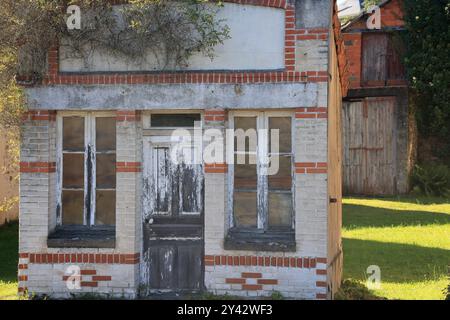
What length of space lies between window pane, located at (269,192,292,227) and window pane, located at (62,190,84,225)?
2786 mm

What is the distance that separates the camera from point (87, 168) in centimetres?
1046

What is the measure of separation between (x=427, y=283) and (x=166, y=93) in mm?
6119

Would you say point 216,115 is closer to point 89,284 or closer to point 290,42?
point 290,42

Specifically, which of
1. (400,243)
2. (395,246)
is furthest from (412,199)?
(395,246)

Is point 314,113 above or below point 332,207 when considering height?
above

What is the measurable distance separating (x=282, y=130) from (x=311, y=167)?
0.72m

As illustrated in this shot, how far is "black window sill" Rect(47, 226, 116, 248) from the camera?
33.2ft

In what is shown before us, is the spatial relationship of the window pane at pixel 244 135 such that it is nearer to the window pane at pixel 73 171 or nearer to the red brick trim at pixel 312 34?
the red brick trim at pixel 312 34

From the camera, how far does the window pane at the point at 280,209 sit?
10.1m

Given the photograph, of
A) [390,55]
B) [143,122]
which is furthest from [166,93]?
[390,55]

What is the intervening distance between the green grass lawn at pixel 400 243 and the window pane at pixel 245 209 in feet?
9.61

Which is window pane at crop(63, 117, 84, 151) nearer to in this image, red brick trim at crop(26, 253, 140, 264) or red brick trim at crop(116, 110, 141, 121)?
red brick trim at crop(116, 110, 141, 121)

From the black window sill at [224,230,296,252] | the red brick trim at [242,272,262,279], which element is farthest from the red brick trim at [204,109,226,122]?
the red brick trim at [242,272,262,279]

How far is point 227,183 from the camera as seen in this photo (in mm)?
10133
